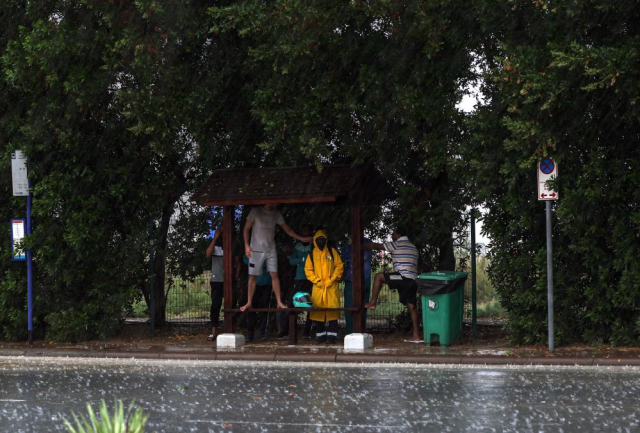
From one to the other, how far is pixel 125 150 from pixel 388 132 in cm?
469

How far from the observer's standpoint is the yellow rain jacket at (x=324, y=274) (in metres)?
16.1

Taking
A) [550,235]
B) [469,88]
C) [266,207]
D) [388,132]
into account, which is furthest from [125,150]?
[550,235]

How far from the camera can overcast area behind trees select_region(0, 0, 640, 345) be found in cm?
1416

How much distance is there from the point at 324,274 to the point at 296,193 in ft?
4.41

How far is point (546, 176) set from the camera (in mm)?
14117

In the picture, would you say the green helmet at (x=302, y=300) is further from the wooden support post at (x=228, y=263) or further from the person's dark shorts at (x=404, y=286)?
the person's dark shorts at (x=404, y=286)

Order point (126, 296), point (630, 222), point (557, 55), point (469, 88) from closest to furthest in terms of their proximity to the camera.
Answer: point (557, 55) < point (630, 222) < point (469, 88) < point (126, 296)

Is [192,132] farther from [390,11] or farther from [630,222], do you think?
[630,222]

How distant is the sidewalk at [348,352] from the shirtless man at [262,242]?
3.60 ft

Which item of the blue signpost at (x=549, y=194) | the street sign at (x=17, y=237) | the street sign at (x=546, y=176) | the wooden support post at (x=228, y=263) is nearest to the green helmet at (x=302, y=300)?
the wooden support post at (x=228, y=263)

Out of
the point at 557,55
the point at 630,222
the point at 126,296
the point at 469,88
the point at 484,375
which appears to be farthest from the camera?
the point at 126,296

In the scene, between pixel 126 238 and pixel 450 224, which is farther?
pixel 126 238

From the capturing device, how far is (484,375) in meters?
12.3

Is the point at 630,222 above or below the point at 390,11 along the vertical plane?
below
